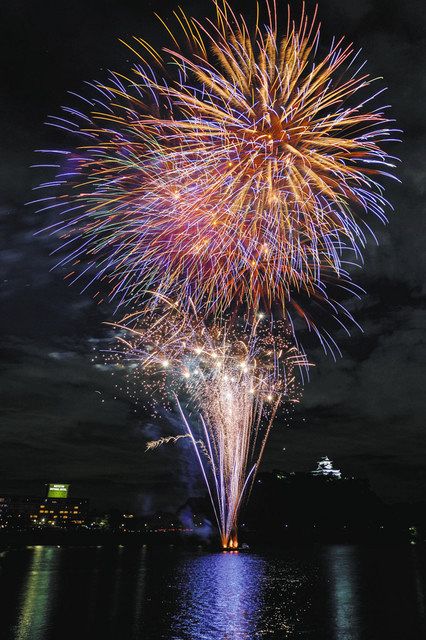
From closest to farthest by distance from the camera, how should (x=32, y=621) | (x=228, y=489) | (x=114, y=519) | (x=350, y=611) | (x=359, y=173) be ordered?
(x=32, y=621) → (x=359, y=173) → (x=350, y=611) → (x=228, y=489) → (x=114, y=519)

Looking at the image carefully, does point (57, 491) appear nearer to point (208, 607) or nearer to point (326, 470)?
point (326, 470)

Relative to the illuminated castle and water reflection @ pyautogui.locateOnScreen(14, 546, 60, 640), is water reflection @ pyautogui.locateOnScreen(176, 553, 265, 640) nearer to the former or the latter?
water reflection @ pyautogui.locateOnScreen(14, 546, 60, 640)

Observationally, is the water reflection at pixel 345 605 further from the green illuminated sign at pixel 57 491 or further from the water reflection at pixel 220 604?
the green illuminated sign at pixel 57 491

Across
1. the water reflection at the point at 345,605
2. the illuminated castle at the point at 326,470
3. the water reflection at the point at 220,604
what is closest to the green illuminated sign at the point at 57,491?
the illuminated castle at the point at 326,470

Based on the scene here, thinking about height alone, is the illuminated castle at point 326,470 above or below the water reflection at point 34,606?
above

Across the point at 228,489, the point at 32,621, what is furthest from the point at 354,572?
the point at 32,621

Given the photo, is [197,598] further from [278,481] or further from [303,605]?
[278,481]

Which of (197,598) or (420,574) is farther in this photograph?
(420,574)

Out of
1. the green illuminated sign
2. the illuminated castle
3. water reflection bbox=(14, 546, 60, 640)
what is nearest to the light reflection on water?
water reflection bbox=(14, 546, 60, 640)
